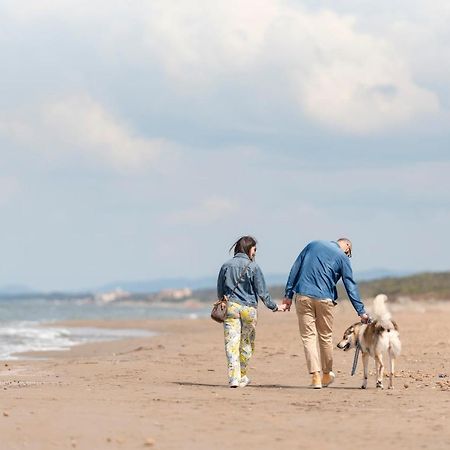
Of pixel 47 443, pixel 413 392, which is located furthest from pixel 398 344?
pixel 47 443

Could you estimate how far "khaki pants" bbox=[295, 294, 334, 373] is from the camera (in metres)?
13.1

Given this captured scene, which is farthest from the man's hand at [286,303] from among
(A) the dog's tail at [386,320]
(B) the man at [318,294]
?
(A) the dog's tail at [386,320]

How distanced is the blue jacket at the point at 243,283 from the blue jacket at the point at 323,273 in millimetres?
344

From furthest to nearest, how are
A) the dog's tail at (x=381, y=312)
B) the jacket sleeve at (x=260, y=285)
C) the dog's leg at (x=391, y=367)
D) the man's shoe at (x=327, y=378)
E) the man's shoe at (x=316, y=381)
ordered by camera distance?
1. the man's shoe at (x=327, y=378)
2. the jacket sleeve at (x=260, y=285)
3. the man's shoe at (x=316, y=381)
4. the dog's leg at (x=391, y=367)
5. the dog's tail at (x=381, y=312)

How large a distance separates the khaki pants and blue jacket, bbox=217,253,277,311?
388 millimetres

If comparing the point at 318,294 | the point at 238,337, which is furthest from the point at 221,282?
the point at 318,294

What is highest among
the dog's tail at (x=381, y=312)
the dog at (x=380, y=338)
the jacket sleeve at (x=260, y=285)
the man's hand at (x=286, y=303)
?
the jacket sleeve at (x=260, y=285)

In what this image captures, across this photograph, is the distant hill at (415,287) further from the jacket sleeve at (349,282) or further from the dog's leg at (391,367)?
the dog's leg at (391,367)

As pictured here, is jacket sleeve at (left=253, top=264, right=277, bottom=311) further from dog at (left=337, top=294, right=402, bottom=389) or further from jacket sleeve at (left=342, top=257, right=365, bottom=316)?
dog at (left=337, top=294, right=402, bottom=389)

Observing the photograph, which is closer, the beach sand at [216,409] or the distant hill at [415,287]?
the beach sand at [216,409]

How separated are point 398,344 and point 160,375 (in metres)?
4.23

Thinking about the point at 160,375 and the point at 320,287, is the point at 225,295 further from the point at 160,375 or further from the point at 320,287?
the point at 160,375

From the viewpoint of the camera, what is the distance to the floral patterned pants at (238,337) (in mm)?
13133

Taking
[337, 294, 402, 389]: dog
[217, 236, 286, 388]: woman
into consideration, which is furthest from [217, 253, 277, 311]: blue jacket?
[337, 294, 402, 389]: dog
